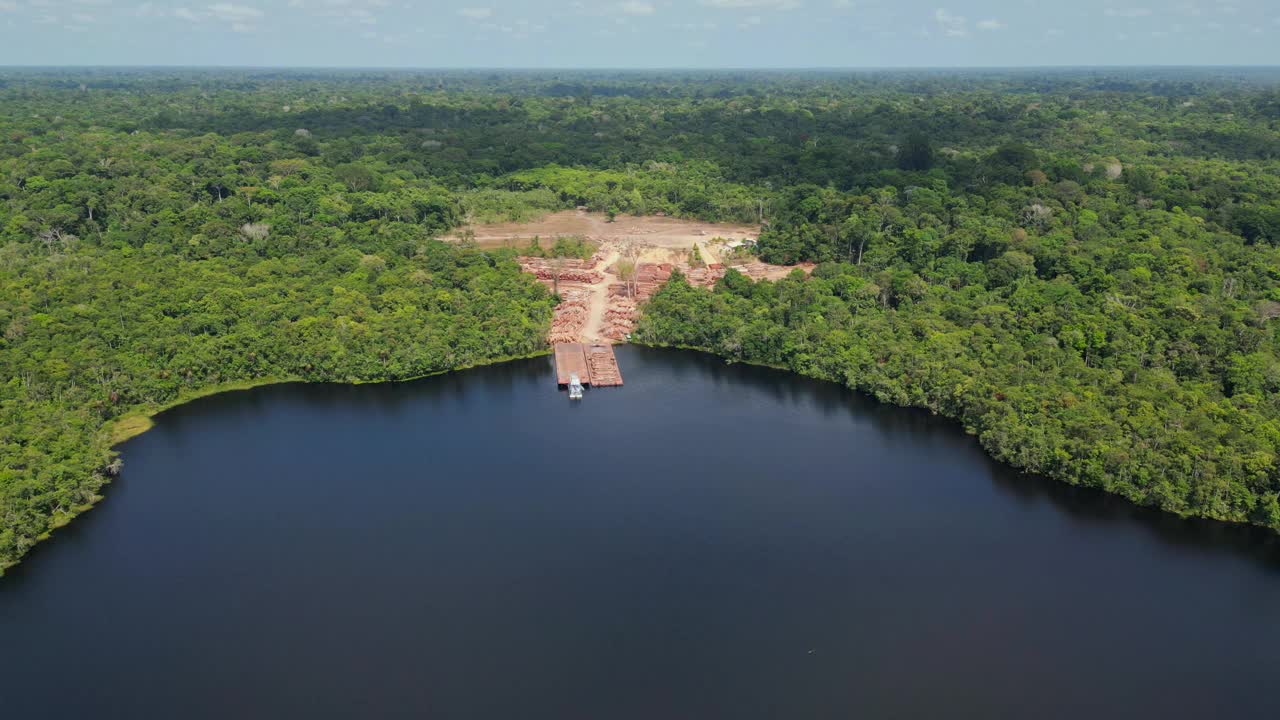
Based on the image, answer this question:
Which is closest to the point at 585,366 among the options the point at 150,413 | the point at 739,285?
the point at 739,285

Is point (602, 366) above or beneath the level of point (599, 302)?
beneath

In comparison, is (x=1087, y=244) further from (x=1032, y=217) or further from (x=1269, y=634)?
(x=1269, y=634)

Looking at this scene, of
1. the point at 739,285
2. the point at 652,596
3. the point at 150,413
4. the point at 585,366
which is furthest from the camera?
the point at 739,285

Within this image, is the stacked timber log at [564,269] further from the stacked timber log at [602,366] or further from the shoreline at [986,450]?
the stacked timber log at [602,366]

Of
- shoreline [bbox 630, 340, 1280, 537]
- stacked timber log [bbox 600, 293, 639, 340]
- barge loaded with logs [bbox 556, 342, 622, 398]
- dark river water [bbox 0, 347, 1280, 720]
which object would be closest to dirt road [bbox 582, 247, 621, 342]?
stacked timber log [bbox 600, 293, 639, 340]

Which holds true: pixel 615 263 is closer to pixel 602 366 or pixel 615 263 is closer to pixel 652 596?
pixel 602 366

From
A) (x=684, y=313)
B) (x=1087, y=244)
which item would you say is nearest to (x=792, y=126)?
(x=1087, y=244)
